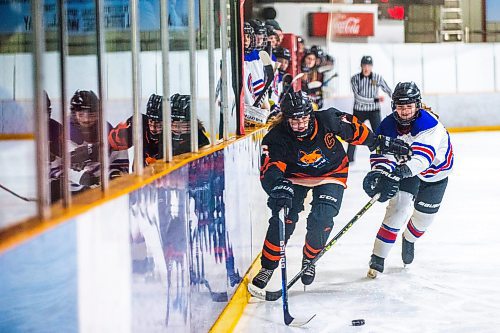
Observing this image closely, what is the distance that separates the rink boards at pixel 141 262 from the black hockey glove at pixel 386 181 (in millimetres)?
640

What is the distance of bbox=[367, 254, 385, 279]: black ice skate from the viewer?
4.20 metres

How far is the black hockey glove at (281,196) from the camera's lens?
11.9 ft

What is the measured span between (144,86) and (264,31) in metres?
2.52

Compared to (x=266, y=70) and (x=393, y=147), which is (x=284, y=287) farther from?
(x=266, y=70)

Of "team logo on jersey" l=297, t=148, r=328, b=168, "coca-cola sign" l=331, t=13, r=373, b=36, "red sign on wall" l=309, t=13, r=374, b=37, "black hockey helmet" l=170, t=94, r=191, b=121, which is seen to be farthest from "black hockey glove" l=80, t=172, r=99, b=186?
"coca-cola sign" l=331, t=13, r=373, b=36

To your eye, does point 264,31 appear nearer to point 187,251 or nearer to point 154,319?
point 187,251

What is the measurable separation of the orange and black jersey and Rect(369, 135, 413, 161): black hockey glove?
0.03 m

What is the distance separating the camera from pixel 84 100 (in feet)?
8.23

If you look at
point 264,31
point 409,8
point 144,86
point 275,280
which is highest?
point 409,8

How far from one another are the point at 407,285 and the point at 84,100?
2016 millimetres

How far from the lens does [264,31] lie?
5.73m

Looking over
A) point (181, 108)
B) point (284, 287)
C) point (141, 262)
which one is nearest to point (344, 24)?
point (284, 287)

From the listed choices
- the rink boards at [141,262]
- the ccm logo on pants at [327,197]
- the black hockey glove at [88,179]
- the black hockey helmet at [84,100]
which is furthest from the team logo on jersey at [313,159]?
the black hockey helmet at [84,100]

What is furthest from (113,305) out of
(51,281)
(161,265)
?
(161,265)
